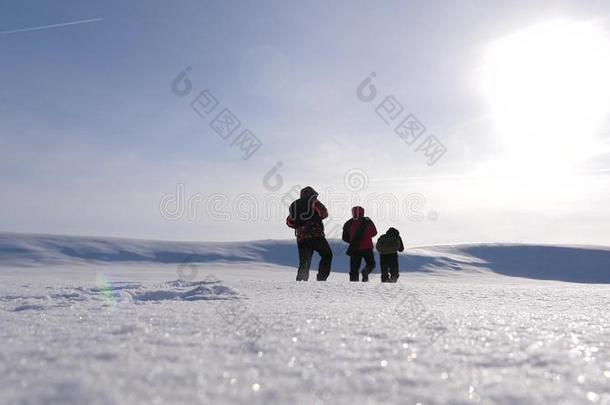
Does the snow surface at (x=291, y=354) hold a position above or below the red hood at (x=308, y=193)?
below

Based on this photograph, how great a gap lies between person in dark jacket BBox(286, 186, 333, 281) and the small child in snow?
1815 mm

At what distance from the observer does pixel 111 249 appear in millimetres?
17031

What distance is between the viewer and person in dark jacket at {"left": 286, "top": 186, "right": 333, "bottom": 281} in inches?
223

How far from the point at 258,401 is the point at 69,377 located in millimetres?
362

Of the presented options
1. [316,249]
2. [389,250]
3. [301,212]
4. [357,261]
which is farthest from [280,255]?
[301,212]

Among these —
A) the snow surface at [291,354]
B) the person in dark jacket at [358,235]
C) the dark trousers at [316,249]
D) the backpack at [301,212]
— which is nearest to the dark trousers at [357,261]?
the person in dark jacket at [358,235]

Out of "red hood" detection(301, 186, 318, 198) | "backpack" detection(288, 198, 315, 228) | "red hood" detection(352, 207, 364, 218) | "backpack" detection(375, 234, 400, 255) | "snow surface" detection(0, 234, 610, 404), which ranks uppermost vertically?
"red hood" detection(301, 186, 318, 198)

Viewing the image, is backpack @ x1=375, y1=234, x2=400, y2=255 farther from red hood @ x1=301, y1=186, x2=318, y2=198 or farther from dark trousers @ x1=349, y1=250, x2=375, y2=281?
red hood @ x1=301, y1=186, x2=318, y2=198

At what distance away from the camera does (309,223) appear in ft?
18.6

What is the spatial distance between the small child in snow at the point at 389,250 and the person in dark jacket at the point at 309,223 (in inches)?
71.5

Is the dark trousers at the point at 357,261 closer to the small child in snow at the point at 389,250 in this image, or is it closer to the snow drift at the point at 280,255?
the small child in snow at the point at 389,250

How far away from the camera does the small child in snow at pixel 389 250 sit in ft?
23.9

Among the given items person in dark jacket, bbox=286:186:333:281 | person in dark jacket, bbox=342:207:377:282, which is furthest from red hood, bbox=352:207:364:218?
person in dark jacket, bbox=286:186:333:281

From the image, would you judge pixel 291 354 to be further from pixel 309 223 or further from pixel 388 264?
pixel 388 264
